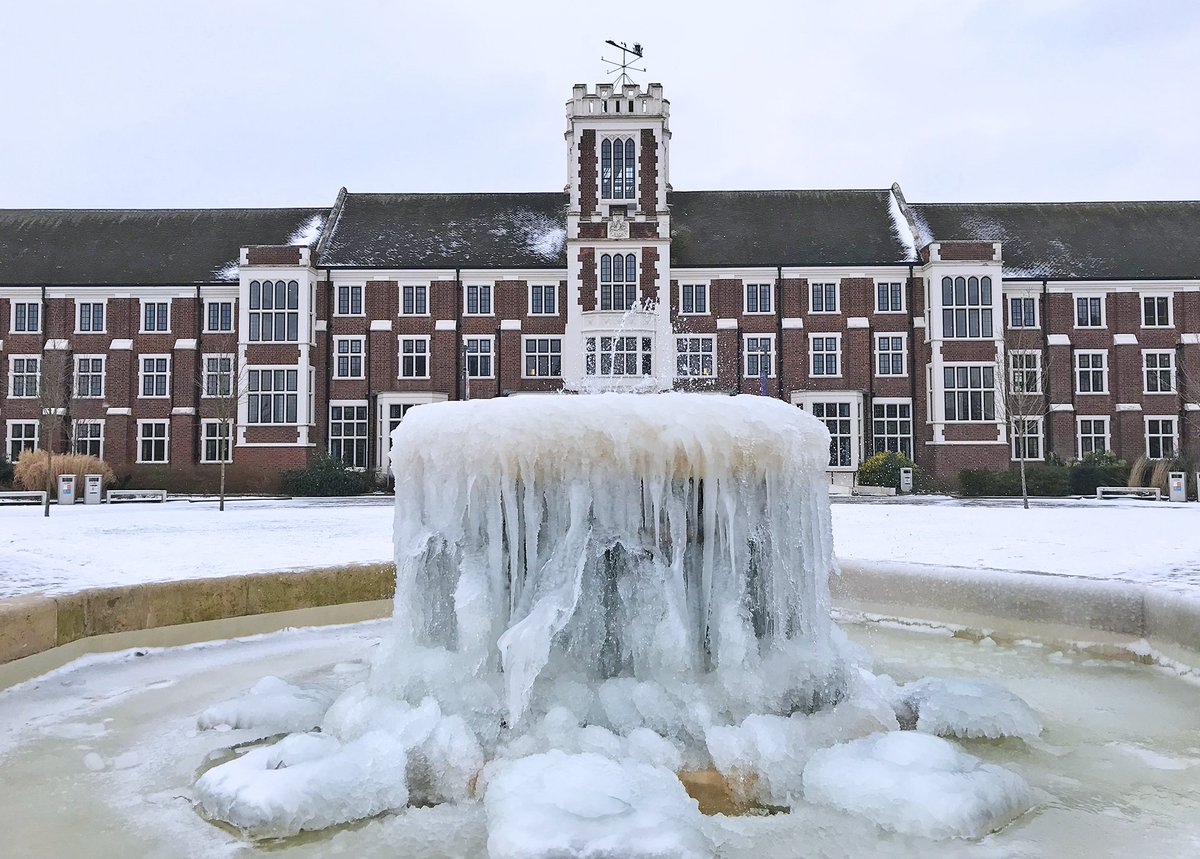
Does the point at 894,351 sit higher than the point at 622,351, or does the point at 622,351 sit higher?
the point at 894,351

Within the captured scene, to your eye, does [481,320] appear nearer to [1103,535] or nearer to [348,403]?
[348,403]

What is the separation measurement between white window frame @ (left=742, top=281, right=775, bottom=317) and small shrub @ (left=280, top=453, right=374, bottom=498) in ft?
55.8

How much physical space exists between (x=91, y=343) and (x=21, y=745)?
123 ft

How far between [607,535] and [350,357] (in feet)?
109

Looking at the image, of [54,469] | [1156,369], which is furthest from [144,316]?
[1156,369]

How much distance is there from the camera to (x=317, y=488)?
98.0 ft

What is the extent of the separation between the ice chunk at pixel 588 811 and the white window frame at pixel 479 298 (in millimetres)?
33127

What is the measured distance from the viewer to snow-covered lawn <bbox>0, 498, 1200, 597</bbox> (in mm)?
6789

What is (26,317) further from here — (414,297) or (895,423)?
(895,423)

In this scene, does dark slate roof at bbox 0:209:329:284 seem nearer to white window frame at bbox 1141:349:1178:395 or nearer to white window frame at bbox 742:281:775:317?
white window frame at bbox 742:281:775:317

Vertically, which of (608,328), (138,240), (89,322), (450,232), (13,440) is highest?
(450,232)

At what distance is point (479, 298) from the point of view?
35.6m

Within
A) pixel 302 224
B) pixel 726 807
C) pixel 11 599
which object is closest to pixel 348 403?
pixel 302 224

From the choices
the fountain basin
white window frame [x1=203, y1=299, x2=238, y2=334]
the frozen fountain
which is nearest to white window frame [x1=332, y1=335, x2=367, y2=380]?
white window frame [x1=203, y1=299, x2=238, y2=334]
